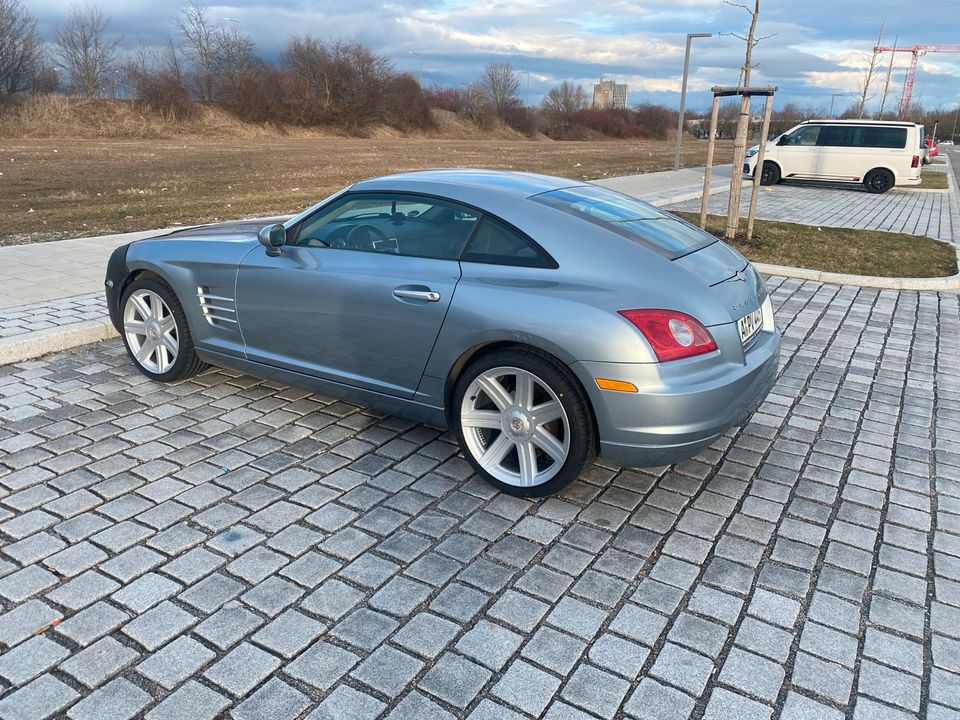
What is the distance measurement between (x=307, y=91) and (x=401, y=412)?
57.1m

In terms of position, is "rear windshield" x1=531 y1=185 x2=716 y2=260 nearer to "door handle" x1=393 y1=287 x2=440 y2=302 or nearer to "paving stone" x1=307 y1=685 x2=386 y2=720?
"door handle" x1=393 y1=287 x2=440 y2=302

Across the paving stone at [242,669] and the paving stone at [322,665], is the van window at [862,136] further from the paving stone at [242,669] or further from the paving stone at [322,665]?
the paving stone at [242,669]

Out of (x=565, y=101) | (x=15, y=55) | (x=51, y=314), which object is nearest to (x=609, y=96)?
(x=565, y=101)

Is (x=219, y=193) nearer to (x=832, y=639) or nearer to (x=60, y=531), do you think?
(x=60, y=531)

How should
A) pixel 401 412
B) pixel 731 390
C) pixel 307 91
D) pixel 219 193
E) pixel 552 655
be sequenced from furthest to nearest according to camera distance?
pixel 307 91
pixel 219 193
pixel 401 412
pixel 731 390
pixel 552 655

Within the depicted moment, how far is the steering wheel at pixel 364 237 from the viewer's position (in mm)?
4230

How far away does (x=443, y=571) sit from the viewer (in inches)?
123

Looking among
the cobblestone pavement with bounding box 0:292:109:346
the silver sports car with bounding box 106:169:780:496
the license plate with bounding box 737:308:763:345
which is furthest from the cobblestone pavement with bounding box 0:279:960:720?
the cobblestone pavement with bounding box 0:292:109:346

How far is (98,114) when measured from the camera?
44125mm

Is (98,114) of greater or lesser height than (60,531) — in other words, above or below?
above

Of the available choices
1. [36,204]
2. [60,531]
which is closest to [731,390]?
[60,531]

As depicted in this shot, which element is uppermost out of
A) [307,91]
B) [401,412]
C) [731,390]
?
[307,91]

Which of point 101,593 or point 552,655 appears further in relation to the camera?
point 101,593

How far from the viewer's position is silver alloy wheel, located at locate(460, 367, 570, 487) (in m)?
A: 3.60
